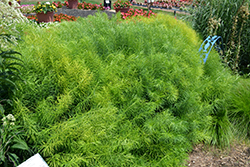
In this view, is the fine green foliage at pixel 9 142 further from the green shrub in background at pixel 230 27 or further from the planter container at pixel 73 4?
the planter container at pixel 73 4

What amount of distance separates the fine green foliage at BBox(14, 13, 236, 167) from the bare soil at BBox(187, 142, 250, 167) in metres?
0.15

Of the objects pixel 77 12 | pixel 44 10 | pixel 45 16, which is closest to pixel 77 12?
pixel 77 12

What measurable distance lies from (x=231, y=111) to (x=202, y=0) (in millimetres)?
3033

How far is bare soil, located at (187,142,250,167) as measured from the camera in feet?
7.73

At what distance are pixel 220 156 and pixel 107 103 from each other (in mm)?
1536

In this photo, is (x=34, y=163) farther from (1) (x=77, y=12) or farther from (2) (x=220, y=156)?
(1) (x=77, y=12)

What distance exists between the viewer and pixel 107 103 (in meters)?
1.76

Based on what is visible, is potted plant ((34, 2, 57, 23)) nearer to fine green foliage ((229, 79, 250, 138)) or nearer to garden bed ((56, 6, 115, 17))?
garden bed ((56, 6, 115, 17))

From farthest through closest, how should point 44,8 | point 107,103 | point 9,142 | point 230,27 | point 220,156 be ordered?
point 44,8 → point 230,27 → point 220,156 → point 107,103 → point 9,142

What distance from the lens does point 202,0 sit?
16.2 ft

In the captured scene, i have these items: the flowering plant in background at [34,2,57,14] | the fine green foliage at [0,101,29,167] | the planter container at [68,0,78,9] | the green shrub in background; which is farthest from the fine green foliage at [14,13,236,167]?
the planter container at [68,0,78,9]

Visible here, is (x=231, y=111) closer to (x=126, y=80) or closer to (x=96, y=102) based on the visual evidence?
(x=126, y=80)

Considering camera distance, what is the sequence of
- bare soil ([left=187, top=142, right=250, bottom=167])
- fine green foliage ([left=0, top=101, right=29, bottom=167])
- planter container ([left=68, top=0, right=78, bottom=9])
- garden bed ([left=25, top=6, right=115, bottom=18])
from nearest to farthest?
fine green foliage ([left=0, top=101, right=29, bottom=167]) → bare soil ([left=187, top=142, right=250, bottom=167]) → garden bed ([left=25, top=6, right=115, bottom=18]) → planter container ([left=68, top=0, right=78, bottom=9])

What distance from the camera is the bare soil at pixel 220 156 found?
7.73 ft
